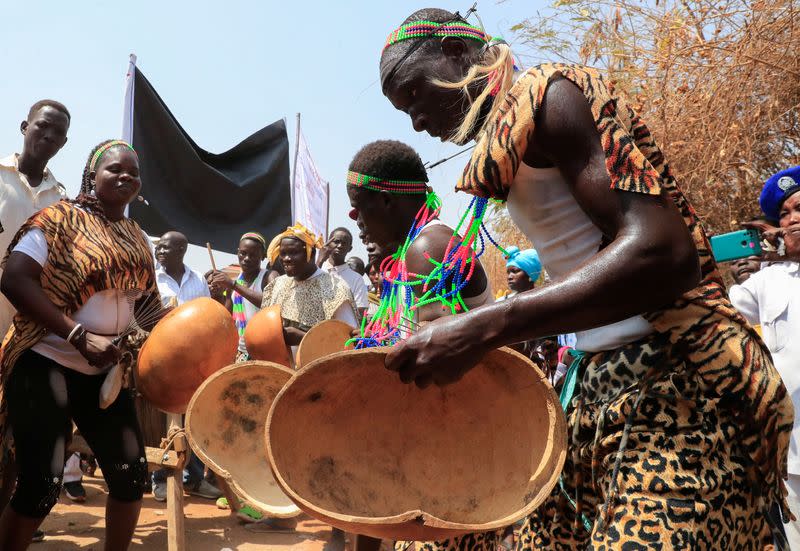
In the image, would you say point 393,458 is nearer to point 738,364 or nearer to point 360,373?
point 360,373

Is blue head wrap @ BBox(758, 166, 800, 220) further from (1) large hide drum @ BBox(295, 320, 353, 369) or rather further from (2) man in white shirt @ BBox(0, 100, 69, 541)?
(2) man in white shirt @ BBox(0, 100, 69, 541)

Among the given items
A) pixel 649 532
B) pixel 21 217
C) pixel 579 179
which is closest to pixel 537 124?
pixel 579 179

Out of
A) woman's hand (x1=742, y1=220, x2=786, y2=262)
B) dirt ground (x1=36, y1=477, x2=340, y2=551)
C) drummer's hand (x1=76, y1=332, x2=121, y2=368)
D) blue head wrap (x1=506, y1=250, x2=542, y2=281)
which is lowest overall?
dirt ground (x1=36, y1=477, x2=340, y2=551)

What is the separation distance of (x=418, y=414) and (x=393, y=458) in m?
0.12

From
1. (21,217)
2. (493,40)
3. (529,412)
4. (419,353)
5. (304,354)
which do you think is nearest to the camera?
(419,353)

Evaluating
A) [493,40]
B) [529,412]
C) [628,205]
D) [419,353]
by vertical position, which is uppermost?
[493,40]

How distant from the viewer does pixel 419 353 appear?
132 centimetres

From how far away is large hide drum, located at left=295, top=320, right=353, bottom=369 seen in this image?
4.38 meters

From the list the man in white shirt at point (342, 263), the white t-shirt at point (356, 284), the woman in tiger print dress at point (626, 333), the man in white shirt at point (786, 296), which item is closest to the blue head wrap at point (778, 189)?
the man in white shirt at point (786, 296)

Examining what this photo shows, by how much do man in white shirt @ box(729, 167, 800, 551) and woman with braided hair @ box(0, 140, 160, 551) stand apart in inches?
117

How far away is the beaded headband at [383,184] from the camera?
3.12 meters

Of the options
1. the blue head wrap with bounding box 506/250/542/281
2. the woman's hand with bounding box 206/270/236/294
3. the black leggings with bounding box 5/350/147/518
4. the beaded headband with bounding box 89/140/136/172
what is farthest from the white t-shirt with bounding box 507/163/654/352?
the woman's hand with bounding box 206/270/236/294

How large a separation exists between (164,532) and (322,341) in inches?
83.6

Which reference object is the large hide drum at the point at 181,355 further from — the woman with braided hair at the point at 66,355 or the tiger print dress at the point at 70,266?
the tiger print dress at the point at 70,266
